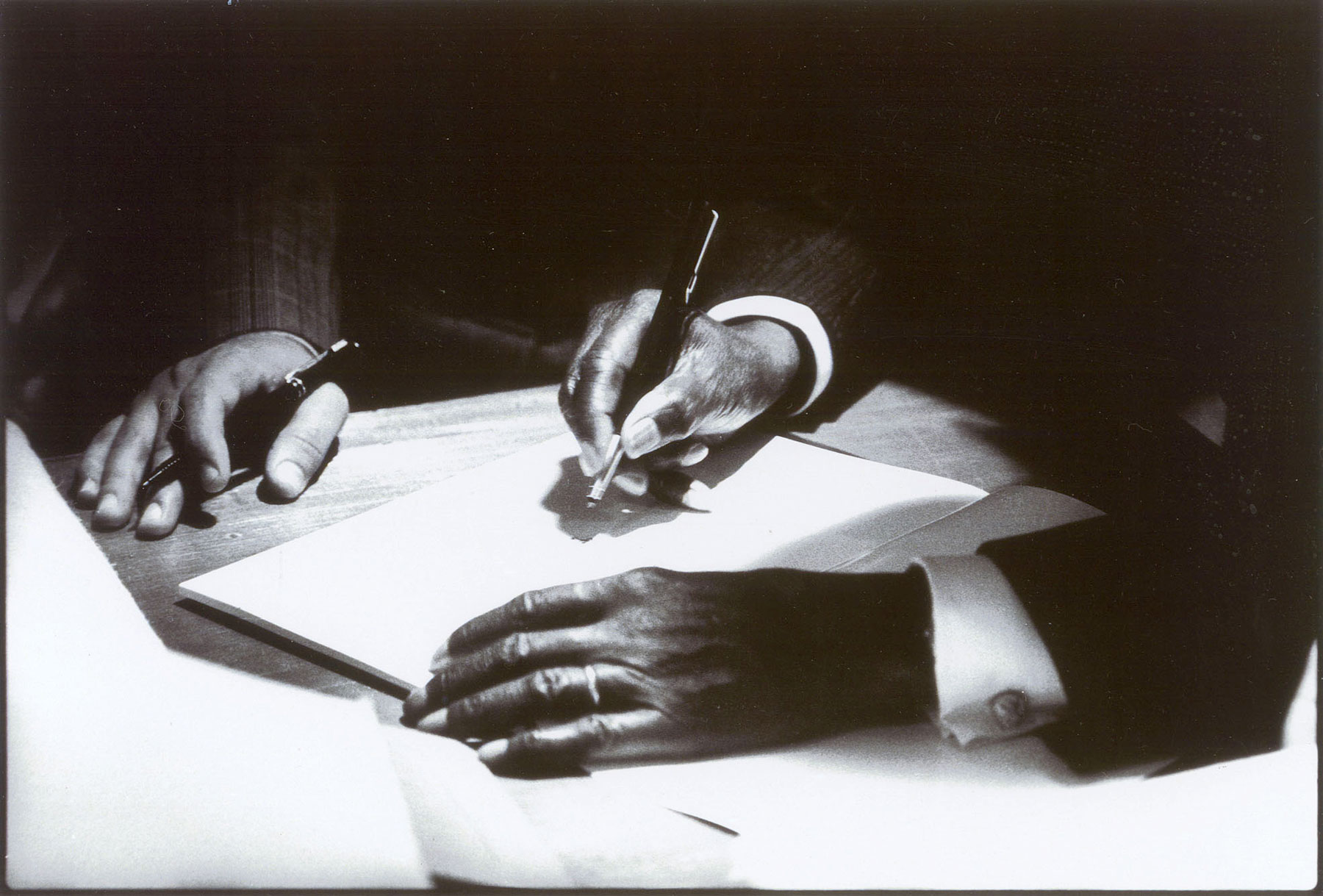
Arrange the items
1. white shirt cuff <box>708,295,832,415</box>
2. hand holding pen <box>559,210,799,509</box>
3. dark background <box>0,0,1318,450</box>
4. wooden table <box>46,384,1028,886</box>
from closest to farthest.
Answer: wooden table <box>46,384,1028,886</box> < dark background <box>0,0,1318,450</box> < hand holding pen <box>559,210,799,509</box> < white shirt cuff <box>708,295,832,415</box>

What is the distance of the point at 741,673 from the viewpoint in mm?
346

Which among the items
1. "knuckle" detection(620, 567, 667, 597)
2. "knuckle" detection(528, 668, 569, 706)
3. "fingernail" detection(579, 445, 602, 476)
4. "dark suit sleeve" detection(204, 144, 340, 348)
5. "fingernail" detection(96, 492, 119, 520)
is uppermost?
"dark suit sleeve" detection(204, 144, 340, 348)

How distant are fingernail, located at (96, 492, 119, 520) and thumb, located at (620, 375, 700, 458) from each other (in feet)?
0.96

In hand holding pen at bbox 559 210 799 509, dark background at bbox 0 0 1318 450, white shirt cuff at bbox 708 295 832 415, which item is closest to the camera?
dark background at bbox 0 0 1318 450

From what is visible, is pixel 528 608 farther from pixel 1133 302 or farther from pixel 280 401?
pixel 1133 302

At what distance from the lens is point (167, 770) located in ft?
1.07

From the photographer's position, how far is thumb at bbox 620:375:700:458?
531 millimetres

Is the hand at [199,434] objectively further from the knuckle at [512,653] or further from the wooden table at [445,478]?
the knuckle at [512,653]

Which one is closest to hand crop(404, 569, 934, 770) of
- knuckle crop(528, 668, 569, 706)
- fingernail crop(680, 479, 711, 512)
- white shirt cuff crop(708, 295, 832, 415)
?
knuckle crop(528, 668, 569, 706)

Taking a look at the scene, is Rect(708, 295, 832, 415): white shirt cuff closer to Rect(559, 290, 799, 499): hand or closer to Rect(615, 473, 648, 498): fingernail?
Rect(559, 290, 799, 499): hand

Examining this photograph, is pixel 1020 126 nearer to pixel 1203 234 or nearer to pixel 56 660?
pixel 1203 234

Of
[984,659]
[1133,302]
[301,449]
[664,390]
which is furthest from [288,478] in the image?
[1133,302]

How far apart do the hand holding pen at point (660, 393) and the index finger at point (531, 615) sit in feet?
0.52

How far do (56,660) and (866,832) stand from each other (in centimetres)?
36
